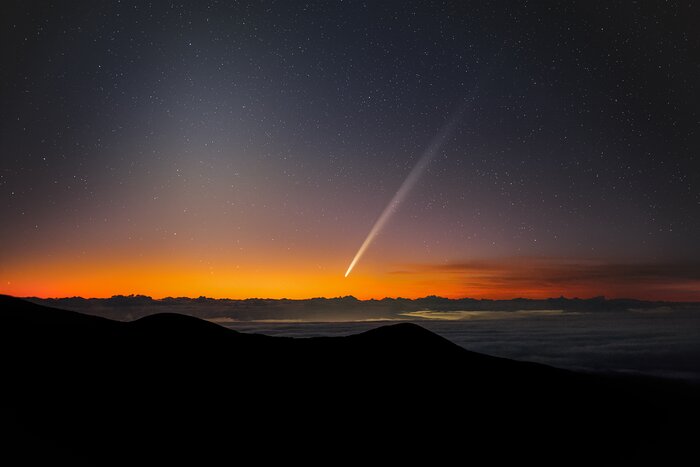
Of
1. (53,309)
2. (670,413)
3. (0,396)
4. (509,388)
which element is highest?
(53,309)

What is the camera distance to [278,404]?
46.3m

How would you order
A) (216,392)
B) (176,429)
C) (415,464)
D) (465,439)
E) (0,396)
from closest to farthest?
(0,396) → (176,429) → (415,464) → (216,392) → (465,439)

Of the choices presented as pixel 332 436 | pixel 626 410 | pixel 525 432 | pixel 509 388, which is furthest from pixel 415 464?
pixel 626 410

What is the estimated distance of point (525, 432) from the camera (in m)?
56.2

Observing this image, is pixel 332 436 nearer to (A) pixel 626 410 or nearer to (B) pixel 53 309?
(B) pixel 53 309

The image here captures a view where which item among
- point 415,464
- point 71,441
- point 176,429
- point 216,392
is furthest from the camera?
point 216,392

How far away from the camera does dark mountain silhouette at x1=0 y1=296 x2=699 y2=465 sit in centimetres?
3362

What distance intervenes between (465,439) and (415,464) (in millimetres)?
11887

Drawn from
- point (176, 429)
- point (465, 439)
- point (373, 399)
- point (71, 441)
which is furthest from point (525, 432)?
point (71, 441)

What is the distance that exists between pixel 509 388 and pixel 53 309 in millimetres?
53237

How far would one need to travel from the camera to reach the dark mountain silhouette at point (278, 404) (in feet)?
110

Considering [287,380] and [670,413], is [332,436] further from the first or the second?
[670,413]

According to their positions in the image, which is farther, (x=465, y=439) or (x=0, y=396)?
(x=465, y=439)

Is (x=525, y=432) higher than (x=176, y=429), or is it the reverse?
(x=176, y=429)
